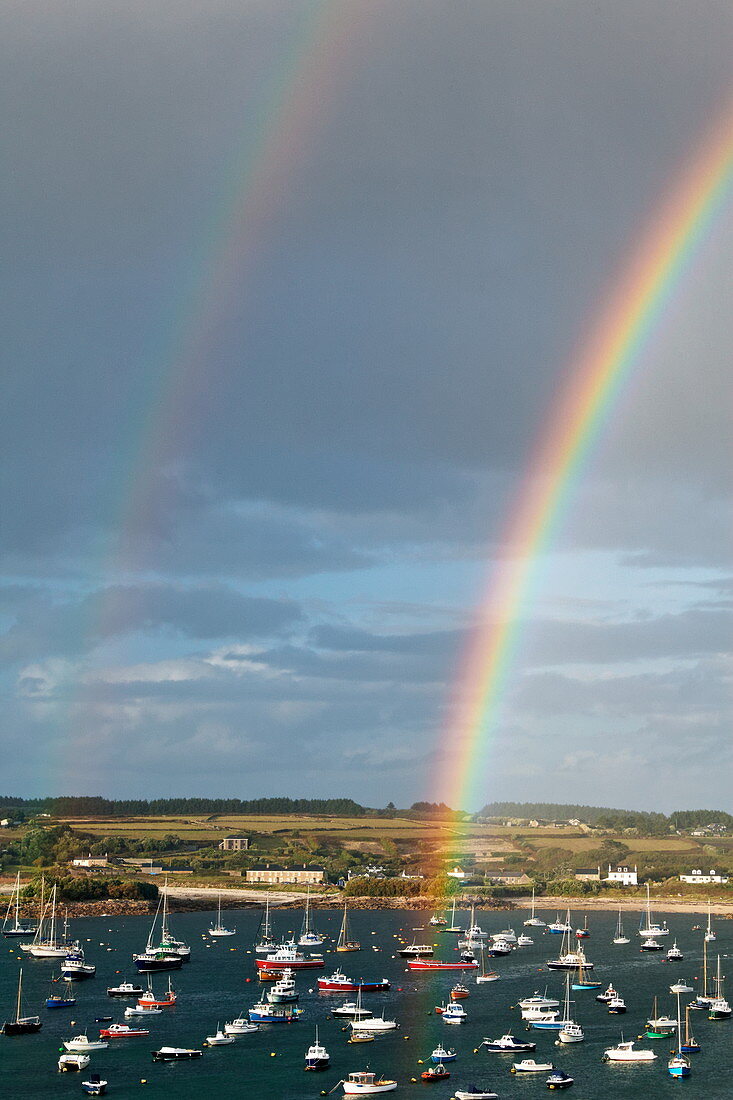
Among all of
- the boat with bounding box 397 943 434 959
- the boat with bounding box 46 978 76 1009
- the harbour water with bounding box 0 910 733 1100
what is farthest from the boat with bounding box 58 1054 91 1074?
the boat with bounding box 397 943 434 959

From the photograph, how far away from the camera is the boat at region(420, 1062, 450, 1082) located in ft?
192

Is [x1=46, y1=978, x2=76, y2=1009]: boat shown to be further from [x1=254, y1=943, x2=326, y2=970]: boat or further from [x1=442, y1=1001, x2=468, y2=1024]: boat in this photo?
[x1=442, y1=1001, x2=468, y2=1024]: boat

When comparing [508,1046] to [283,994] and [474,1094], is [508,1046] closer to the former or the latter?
[474,1094]

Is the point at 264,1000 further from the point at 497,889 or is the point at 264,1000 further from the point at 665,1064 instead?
the point at 497,889

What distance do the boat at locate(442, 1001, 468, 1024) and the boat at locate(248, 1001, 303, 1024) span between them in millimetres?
8649

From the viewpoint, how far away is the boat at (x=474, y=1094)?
179 ft

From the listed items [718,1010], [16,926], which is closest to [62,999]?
[718,1010]

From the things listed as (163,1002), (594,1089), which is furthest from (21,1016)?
(594,1089)

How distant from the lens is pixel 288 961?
99.0m

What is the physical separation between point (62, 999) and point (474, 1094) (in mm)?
36061

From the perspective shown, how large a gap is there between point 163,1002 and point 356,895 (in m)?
97.7

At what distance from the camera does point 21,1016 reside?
251 ft

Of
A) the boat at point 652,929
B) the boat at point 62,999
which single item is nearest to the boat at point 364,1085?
the boat at point 62,999

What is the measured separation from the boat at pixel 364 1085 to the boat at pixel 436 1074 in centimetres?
208
